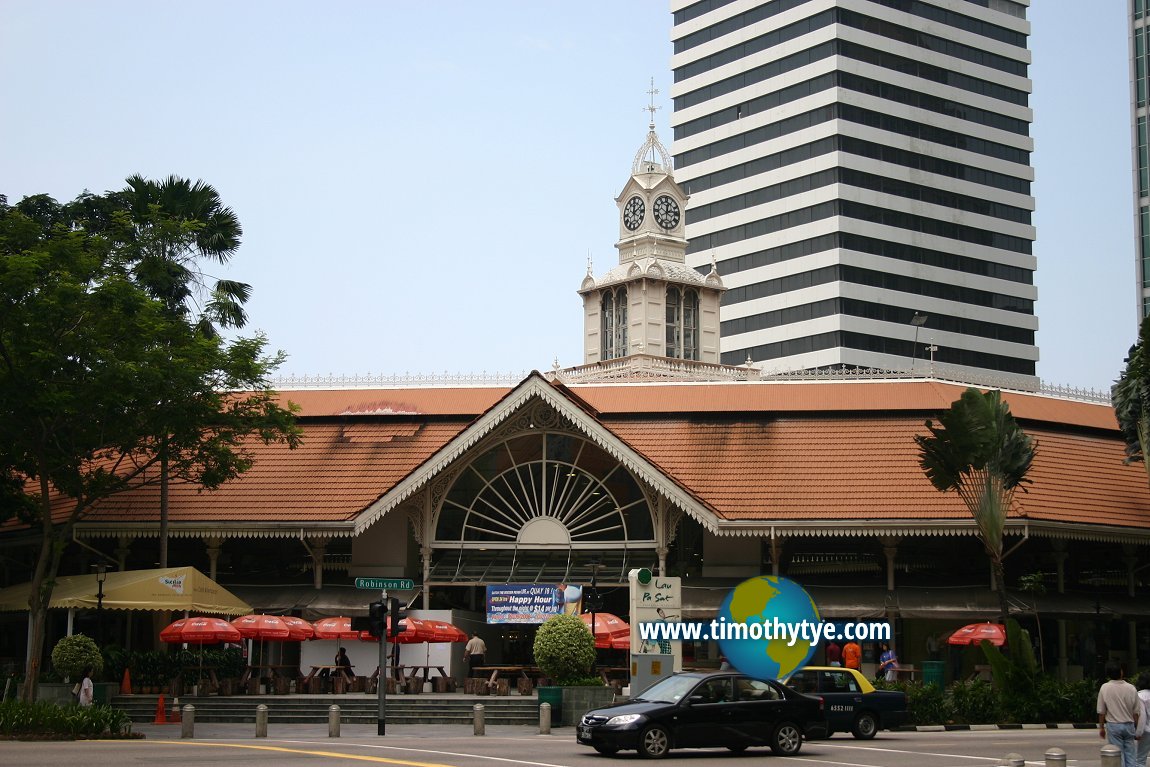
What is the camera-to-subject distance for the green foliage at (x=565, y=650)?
34719 mm

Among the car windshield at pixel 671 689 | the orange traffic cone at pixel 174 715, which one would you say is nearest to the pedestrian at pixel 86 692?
the orange traffic cone at pixel 174 715

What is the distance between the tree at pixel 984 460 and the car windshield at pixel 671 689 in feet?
52.6

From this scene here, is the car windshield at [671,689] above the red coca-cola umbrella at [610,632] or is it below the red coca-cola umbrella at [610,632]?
below

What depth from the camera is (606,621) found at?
40.1m

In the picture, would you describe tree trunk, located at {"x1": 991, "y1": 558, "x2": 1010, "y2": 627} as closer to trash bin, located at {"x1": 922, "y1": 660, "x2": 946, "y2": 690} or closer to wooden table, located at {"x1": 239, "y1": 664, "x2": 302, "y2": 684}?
trash bin, located at {"x1": 922, "y1": 660, "x2": 946, "y2": 690}

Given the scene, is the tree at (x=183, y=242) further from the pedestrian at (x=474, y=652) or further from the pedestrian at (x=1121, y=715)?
the pedestrian at (x=1121, y=715)

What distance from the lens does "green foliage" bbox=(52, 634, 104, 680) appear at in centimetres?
3672

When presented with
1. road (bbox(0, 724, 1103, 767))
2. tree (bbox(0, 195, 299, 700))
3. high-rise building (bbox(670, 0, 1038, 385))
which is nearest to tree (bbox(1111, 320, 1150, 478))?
road (bbox(0, 724, 1103, 767))

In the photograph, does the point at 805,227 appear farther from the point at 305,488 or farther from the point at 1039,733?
the point at 1039,733

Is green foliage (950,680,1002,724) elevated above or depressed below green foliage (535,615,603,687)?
below

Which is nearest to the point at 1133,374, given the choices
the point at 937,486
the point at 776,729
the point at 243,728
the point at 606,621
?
the point at 937,486

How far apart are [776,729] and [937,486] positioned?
54.4 feet

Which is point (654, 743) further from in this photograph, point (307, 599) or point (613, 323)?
point (613, 323)

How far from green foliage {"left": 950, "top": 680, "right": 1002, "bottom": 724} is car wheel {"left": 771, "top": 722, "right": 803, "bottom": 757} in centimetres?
1115
